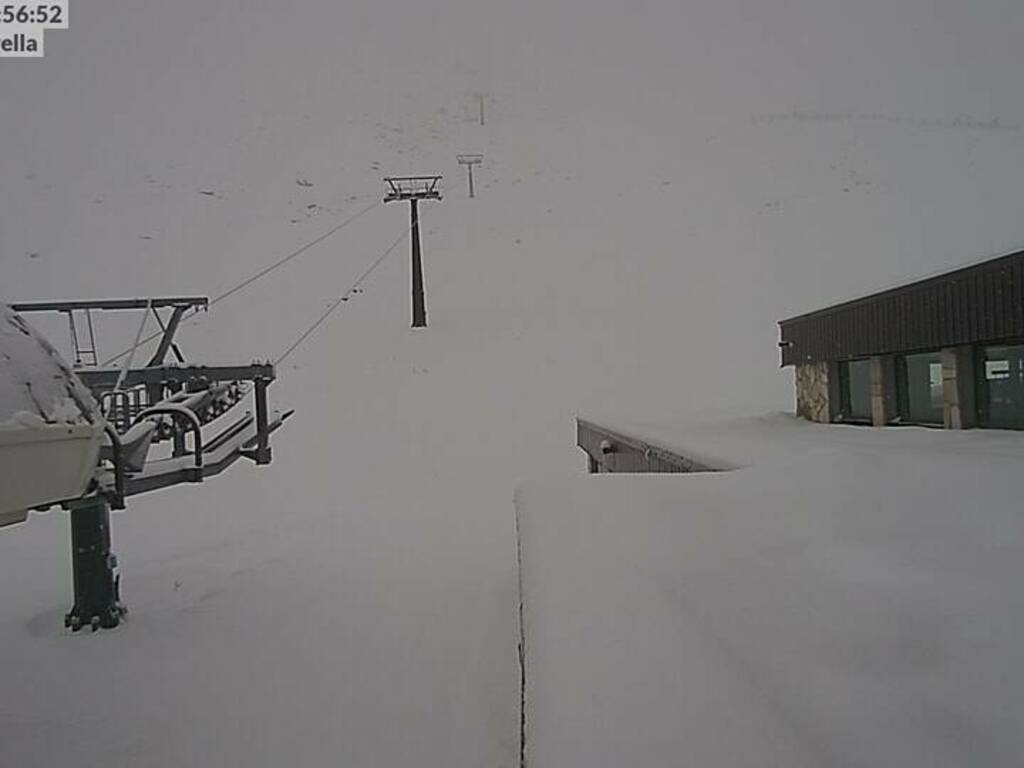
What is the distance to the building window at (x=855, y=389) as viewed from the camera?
780cm

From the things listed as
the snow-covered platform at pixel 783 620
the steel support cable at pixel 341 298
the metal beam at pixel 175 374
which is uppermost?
the steel support cable at pixel 341 298

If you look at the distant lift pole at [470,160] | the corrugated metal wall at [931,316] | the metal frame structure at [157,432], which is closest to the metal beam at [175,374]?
the metal frame structure at [157,432]

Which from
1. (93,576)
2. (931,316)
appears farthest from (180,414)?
(931,316)

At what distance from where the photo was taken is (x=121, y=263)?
20.5 metres

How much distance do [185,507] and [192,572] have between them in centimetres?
357

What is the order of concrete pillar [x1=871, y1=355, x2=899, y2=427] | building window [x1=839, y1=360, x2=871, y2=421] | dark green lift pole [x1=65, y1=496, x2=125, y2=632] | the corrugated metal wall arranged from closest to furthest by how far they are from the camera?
the corrugated metal wall → dark green lift pole [x1=65, y1=496, x2=125, y2=632] → concrete pillar [x1=871, y1=355, x2=899, y2=427] → building window [x1=839, y1=360, x2=871, y2=421]

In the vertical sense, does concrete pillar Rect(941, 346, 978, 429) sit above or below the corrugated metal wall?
below

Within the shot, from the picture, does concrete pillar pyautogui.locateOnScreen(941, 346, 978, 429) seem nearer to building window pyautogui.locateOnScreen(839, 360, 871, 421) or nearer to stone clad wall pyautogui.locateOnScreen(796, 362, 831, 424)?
building window pyautogui.locateOnScreen(839, 360, 871, 421)

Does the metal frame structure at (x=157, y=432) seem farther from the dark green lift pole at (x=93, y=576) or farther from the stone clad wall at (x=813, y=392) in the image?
the stone clad wall at (x=813, y=392)

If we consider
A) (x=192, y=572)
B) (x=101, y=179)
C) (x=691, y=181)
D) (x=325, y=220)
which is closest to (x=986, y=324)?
(x=192, y=572)

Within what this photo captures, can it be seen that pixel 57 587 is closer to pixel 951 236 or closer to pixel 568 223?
pixel 568 223

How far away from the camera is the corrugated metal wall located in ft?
17.9

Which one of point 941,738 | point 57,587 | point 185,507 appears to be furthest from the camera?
point 185,507

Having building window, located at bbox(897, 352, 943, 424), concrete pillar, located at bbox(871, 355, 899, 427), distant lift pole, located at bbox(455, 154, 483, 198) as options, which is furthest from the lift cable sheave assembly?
distant lift pole, located at bbox(455, 154, 483, 198)
